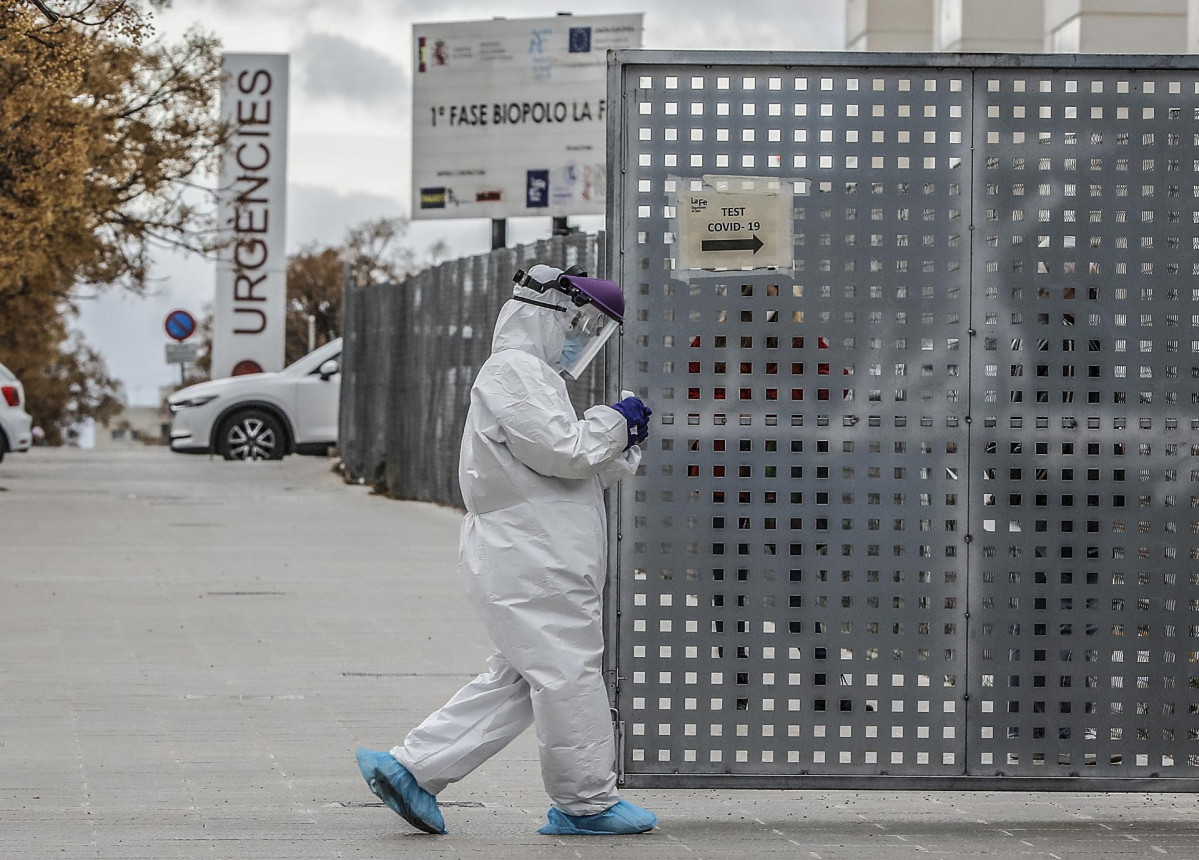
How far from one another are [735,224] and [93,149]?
20250 mm

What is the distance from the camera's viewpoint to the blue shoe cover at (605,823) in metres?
6.07

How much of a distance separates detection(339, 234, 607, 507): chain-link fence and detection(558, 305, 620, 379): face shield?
10.3 metres

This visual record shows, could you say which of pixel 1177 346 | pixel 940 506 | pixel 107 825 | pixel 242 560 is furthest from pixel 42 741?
pixel 242 560

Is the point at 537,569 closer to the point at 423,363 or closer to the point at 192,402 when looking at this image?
the point at 423,363

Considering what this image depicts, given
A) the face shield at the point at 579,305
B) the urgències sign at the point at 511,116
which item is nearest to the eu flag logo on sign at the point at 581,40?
the urgències sign at the point at 511,116

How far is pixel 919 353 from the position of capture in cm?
639

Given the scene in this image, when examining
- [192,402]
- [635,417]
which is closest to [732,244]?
[635,417]

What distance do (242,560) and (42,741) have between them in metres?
8.04

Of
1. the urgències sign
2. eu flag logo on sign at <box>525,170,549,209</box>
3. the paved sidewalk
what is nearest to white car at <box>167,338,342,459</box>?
the urgències sign

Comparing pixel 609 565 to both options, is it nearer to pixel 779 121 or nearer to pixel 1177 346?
pixel 779 121

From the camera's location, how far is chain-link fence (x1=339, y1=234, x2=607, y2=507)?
64.9ft

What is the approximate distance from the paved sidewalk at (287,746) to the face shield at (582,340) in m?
1.44

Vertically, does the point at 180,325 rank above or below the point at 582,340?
above

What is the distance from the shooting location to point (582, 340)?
20.4 feet
